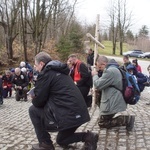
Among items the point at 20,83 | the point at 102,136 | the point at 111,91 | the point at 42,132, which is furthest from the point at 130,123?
the point at 20,83

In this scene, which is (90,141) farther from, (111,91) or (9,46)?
(9,46)

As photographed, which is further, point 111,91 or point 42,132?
point 111,91

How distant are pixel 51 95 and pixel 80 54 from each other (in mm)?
35478

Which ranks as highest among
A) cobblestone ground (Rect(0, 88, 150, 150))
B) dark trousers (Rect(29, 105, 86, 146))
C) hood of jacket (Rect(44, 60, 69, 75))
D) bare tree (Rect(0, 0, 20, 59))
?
bare tree (Rect(0, 0, 20, 59))

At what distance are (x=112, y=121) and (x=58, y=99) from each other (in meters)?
2.17

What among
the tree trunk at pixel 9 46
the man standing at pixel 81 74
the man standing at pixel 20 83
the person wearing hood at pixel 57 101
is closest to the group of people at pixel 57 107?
the person wearing hood at pixel 57 101

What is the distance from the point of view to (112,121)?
6.32m

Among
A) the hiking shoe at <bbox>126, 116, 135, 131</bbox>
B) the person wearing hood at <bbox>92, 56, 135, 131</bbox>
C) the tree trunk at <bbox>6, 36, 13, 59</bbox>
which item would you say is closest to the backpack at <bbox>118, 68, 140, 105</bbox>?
the person wearing hood at <bbox>92, 56, 135, 131</bbox>

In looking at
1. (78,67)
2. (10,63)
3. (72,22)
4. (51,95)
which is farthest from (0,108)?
(72,22)

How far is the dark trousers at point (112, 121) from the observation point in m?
6.24

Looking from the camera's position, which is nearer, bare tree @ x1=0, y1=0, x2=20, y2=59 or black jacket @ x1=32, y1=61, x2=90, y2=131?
black jacket @ x1=32, y1=61, x2=90, y2=131

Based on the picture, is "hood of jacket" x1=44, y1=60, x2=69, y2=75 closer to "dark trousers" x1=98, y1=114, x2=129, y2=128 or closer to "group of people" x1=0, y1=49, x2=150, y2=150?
"group of people" x1=0, y1=49, x2=150, y2=150

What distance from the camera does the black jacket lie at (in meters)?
4.45

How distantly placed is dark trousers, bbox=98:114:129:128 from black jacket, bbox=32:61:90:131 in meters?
1.74
